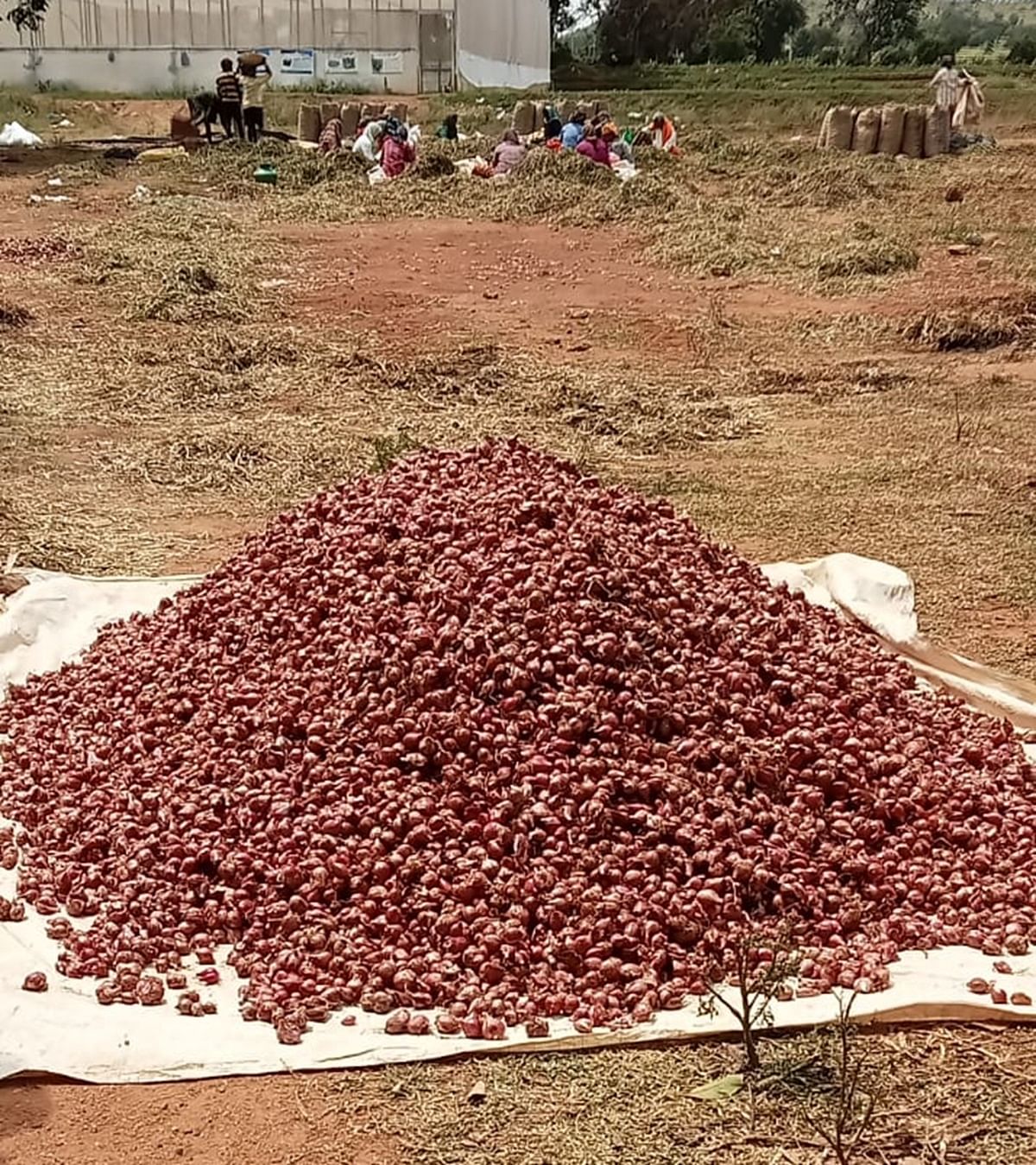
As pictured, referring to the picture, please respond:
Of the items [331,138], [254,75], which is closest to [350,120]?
[331,138]

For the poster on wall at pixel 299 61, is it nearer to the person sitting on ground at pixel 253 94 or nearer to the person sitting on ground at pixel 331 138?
the person sitting on ground at pixel 253 94

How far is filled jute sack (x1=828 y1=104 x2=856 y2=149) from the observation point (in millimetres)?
17531

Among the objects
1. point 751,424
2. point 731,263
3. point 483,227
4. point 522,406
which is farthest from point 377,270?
point 751,424

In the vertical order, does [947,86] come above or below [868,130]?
above

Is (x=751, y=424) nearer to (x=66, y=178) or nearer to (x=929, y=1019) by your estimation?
(x=929, y=1019)

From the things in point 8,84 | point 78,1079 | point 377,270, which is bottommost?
point 78,1079

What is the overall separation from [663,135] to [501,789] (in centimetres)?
1476

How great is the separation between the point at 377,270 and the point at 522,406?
3.66 m

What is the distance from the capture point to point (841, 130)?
57.8 ft

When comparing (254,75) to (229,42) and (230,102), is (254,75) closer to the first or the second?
(229,42)

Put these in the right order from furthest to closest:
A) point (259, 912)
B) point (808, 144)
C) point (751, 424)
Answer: point (808, 144) < point (751, 424) < point (259, 912)

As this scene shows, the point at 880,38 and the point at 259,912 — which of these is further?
the point at 880,38

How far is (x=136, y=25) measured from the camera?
2692 centimetres

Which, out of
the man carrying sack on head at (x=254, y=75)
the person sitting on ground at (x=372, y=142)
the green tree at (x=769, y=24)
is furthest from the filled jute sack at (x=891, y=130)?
the green tree at (x=769, y=24)
